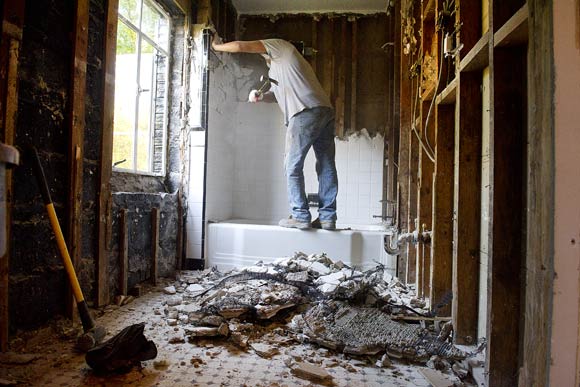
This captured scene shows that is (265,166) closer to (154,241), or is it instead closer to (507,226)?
(154,241)

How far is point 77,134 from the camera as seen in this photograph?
201 cm

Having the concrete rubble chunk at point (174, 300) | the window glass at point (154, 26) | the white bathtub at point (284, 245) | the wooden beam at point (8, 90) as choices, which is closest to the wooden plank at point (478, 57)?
the white bathtub at point (284, 245)

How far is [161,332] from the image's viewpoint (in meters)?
1.99


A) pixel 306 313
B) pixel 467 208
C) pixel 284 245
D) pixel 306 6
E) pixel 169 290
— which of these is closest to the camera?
pixel 467 208

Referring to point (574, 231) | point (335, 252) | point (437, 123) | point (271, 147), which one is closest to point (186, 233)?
point (335, 252)

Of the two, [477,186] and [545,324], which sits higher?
[477,186]

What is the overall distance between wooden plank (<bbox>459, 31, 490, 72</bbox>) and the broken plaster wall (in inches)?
119

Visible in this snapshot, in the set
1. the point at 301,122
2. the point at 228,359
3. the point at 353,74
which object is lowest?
the point at 228,359

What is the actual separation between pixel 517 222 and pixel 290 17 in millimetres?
Result: 4516

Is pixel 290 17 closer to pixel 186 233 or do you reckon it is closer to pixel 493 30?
pixel 186 233

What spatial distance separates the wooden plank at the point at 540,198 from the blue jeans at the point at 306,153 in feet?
8.10

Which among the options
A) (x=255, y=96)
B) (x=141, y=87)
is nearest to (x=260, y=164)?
(x=255, y=96)

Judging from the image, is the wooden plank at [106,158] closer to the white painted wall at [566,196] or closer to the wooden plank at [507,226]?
the wooden plank at [507,226]

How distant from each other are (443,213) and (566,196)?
46.7 inches
